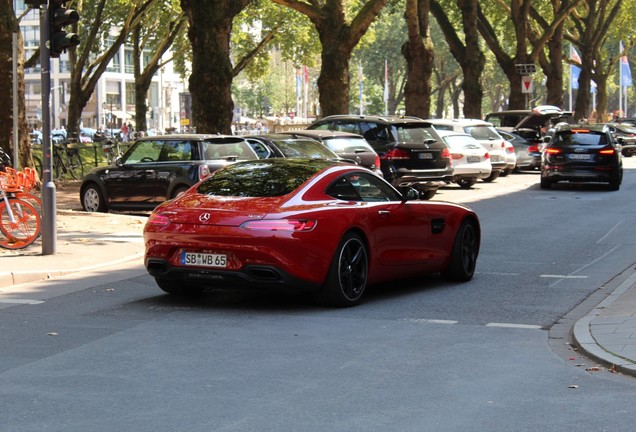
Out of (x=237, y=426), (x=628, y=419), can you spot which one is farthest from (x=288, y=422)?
(x=628, y=419)

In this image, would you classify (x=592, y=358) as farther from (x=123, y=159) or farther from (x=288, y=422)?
(x=123, y=159)

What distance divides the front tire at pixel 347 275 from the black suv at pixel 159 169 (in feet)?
30.9

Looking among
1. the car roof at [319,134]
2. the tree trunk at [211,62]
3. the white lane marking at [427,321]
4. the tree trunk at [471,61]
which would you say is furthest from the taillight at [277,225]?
the tree trunk at [471,61]

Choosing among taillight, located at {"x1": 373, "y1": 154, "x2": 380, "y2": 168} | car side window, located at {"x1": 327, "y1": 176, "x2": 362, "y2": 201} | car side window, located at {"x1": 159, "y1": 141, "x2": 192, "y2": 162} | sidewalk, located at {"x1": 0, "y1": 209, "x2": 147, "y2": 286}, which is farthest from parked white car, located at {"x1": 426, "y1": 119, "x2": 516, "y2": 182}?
car side window, located at {"x1": 327, "y1": 176, "x2": 362, "y2": 201}

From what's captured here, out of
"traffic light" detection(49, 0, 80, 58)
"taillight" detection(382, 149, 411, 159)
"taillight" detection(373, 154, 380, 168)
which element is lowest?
"taillight" detection(373, 154, 380, 168)

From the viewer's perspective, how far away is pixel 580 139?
94.8 ft

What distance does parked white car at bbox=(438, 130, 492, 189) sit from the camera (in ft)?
95.3

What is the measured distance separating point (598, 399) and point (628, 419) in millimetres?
544

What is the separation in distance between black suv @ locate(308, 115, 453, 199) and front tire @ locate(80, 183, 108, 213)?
21.9 ft

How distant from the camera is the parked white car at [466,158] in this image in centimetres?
2906

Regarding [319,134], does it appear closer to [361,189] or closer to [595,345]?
[361,189]

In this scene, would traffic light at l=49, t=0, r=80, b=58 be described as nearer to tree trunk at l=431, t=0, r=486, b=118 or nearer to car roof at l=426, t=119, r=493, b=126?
car roof at l=426, t=119, r=493, b=126

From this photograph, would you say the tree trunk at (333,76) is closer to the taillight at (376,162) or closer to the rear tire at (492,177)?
the rear tire at (492,177)

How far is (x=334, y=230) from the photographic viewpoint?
10.3m
